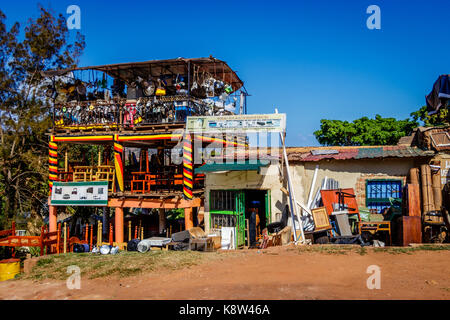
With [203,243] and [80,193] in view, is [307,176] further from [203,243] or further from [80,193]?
[80,193]

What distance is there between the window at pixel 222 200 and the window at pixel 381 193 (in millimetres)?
5065

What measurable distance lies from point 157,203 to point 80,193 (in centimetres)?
383

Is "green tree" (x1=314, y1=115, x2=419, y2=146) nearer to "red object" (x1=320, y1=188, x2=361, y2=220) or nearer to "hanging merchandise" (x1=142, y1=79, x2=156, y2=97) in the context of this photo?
"red object" (x1=320, y1=188, x2=361, y2=220)

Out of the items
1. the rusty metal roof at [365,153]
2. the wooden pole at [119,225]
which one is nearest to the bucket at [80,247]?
the wooden pole at [119,225]

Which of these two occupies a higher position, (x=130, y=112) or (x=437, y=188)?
(x=130, y=112)

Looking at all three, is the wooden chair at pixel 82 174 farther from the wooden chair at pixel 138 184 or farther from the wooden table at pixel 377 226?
the wooden table at pixel 377 226

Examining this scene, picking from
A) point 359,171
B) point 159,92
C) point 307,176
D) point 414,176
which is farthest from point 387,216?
point 159,92

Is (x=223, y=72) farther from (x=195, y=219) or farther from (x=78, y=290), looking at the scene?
(x=78, y=290)

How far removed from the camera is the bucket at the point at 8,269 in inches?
444

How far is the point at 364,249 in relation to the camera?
10.3 m

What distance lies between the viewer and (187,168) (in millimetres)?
14859

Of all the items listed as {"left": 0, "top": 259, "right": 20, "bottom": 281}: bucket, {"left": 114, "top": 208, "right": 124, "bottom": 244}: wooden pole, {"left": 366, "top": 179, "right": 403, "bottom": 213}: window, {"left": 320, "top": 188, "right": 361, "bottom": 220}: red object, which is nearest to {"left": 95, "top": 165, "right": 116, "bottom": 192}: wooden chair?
{"left": 114, "top": 208, "right": 124, "bottom": 244}: wooden pole
